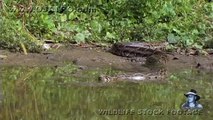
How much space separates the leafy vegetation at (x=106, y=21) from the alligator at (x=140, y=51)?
2.83 ft

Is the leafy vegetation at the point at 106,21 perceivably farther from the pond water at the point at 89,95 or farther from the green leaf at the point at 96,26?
the pond water at the point at 89,95

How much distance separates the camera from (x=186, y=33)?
10.6 meters

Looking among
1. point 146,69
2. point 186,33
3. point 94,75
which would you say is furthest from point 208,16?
point 94,75

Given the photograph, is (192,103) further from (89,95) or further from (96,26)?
(96,26)

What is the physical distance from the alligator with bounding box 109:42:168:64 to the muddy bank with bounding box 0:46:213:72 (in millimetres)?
106

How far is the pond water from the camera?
573 cm

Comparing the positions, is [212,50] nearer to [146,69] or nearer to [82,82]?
[146,69]

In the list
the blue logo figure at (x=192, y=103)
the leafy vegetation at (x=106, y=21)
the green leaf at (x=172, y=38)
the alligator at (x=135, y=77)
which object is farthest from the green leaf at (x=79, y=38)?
the blue logo figure at (x=192, y=103)

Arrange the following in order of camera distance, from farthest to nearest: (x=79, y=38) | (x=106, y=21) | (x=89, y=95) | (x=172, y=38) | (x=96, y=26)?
(x=106, y=21) < (x=96, y=26) < (x=172, y=38) < (x=79, y=38) < (x=89, y=95)

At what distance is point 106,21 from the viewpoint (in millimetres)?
11047

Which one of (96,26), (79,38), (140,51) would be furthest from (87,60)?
(96,26)

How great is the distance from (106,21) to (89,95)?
465 centimetres

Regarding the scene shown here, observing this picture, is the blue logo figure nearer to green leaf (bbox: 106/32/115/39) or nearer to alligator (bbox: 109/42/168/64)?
alligator (bbox: 109/42/168/64)

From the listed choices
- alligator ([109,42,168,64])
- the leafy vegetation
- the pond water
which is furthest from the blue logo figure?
the leafy vegetation
